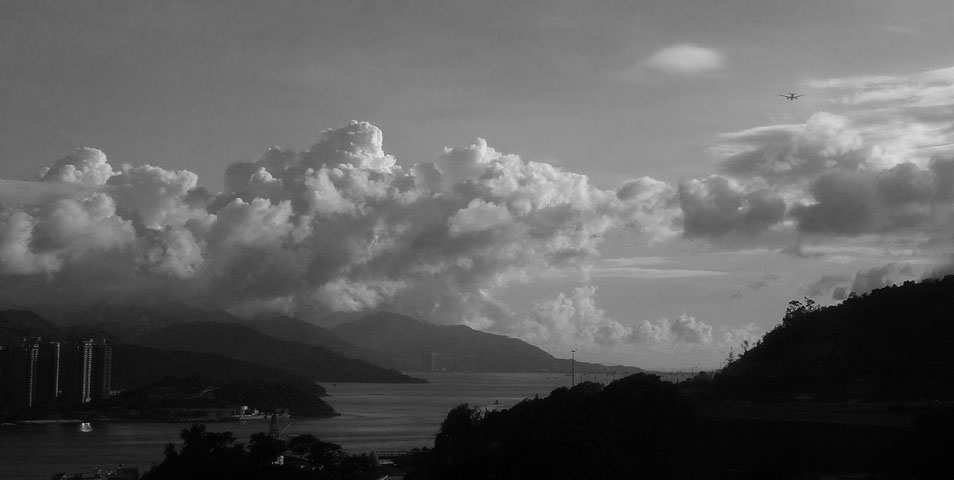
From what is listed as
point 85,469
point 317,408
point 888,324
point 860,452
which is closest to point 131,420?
point 317,408

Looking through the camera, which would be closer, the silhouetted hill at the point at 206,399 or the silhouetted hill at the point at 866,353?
the silhouetted hill at the point at 866,353

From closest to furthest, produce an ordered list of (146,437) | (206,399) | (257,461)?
(257,461) < (146,437) < (206,399)

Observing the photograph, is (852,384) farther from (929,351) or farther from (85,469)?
(85,469)

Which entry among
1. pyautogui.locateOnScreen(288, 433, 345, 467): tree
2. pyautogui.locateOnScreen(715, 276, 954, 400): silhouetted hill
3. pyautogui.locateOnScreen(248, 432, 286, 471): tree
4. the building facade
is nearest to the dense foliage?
pyautogui.locateOnScreen(288, 433, 345, 467): tree

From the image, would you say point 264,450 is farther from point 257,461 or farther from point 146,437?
point 146,437

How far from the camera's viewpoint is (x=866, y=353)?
210 feet

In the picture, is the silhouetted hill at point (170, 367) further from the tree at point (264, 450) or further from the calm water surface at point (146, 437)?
the tree at point (264, 450)

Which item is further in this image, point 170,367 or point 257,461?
point 170,367

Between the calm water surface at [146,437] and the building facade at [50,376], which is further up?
the building facade at [50,376]

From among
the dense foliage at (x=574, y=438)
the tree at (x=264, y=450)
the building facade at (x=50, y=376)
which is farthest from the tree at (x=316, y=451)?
the building facade at (x=50, y=376)

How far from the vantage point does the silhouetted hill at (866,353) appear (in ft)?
193

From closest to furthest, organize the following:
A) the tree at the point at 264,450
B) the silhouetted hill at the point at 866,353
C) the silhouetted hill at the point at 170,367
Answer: the tree at the point at 264,450 < the silhouetted hill at the point at 866,353 < the silhouetted hill at the point at 170,367

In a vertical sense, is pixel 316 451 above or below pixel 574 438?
below

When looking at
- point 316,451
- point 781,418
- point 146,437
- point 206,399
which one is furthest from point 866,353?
point 206,399
